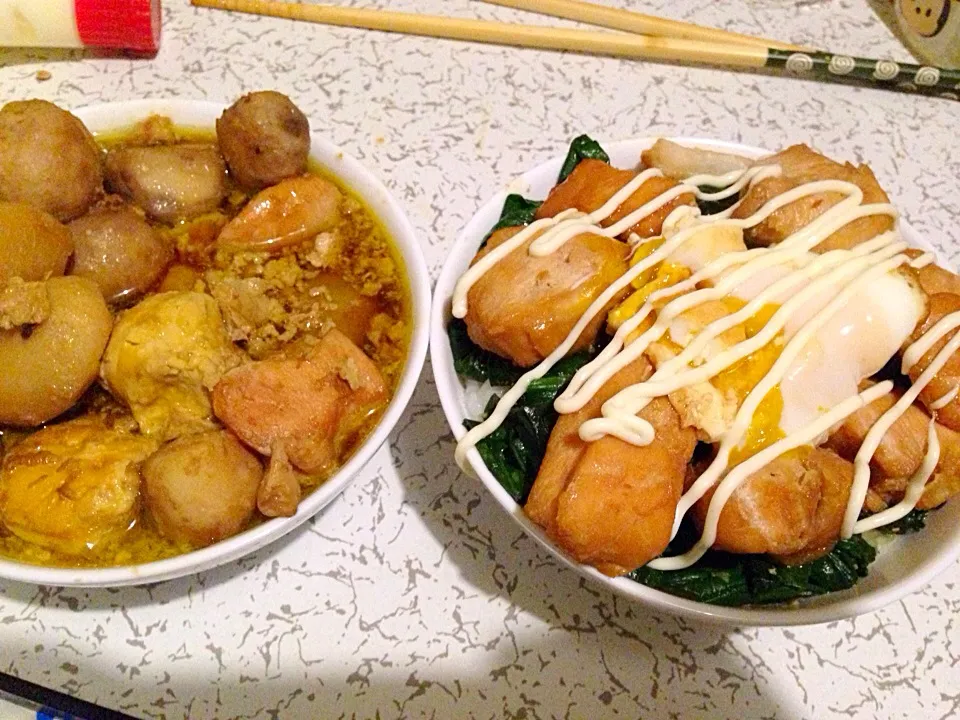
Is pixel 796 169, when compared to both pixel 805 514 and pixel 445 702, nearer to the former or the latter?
pixel 805 514

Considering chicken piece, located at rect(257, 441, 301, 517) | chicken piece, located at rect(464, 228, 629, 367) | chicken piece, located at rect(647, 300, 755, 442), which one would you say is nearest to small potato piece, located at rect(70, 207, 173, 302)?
chicken piece, located at rect(257, 441, 301, 517)

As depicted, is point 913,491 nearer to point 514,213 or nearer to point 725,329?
point 725,329

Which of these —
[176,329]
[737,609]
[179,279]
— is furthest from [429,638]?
[179,279]

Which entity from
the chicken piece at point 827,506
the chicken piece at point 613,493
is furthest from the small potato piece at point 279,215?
the chicken piece at point 827,506

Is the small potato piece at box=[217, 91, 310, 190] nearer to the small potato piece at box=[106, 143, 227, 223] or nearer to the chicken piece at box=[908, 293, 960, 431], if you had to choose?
the small potato piece at box=[106, 143, 227, 223]

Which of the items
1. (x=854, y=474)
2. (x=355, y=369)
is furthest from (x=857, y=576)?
(x=355, y=369)
